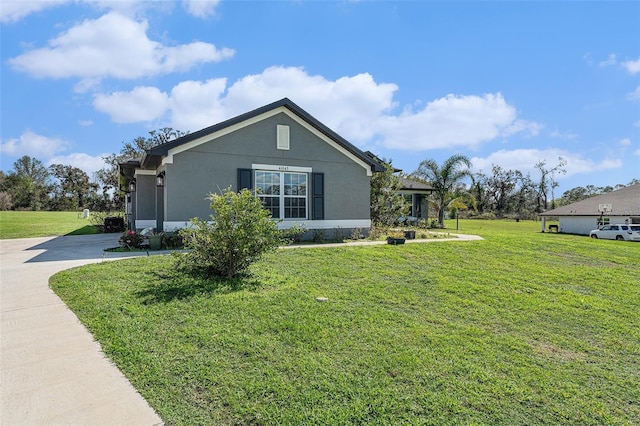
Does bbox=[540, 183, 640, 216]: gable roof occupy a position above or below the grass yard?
above

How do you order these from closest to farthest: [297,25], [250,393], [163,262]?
[250,393] → [163,262] → [297,25]

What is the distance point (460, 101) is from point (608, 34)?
715 cm

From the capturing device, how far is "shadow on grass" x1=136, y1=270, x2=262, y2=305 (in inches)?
234

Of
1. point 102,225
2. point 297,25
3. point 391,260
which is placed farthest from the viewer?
point 102,225

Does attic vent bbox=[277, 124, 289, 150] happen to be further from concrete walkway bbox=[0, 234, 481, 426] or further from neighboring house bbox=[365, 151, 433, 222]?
neighboring house bbox=[365, 151, 433, 222]

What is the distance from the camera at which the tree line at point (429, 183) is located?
89.0 ft

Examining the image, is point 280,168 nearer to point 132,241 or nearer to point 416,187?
point 132,241

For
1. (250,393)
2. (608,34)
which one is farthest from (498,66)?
(250,393)

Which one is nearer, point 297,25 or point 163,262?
point 163,262

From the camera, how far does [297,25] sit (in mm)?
11898

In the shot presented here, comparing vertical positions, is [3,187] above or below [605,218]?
above

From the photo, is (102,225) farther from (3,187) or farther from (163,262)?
(3,187)

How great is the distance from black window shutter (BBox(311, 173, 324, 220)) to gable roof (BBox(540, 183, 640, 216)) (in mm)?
28913

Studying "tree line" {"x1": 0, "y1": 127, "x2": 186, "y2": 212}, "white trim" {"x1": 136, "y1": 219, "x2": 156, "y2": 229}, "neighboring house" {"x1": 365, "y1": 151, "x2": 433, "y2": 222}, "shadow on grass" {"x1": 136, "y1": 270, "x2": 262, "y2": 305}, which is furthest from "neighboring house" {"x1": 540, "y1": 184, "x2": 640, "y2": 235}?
"tree line" {"x1": 0, "y1": 127, "x2": 186, "y2": 212}
